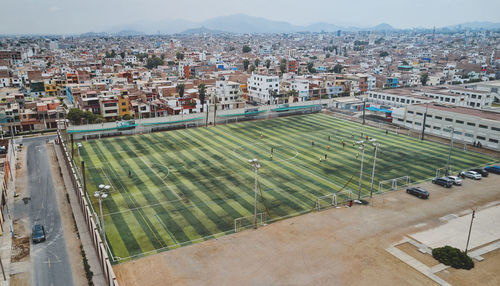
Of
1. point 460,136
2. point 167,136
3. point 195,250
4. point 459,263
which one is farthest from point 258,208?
point 460,136

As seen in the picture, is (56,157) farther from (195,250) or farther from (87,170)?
(195,250)

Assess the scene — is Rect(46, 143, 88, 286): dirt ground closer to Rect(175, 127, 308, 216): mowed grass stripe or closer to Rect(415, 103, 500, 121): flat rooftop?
Rect(175, 127, 308, 216): mowed grass stripe

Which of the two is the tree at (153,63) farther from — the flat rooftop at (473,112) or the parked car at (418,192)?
the parked car at (418,192)

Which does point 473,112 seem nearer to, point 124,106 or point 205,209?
point 205,209

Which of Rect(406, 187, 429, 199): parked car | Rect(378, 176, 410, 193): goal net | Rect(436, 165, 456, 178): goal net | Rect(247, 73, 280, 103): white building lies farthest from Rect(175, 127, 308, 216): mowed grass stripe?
Rect(247, 73, 280, 103): white building

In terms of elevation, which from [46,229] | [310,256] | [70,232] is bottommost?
[46,229]

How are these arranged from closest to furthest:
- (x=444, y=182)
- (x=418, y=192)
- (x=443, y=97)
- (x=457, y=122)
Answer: (x=418, y=192) → (x=444, y=182) → (x=457, y=122) → (x=443, y=97)

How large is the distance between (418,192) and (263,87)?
68.2 meters

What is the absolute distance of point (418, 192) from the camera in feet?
130

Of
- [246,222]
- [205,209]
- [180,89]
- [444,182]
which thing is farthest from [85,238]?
[180,89]

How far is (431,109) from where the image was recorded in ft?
221

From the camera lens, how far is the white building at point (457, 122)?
193ft

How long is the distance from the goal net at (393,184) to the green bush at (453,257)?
14.0 m

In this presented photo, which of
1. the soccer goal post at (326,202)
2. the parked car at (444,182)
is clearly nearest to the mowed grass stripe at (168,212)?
the soccer goal post at (326,202)
